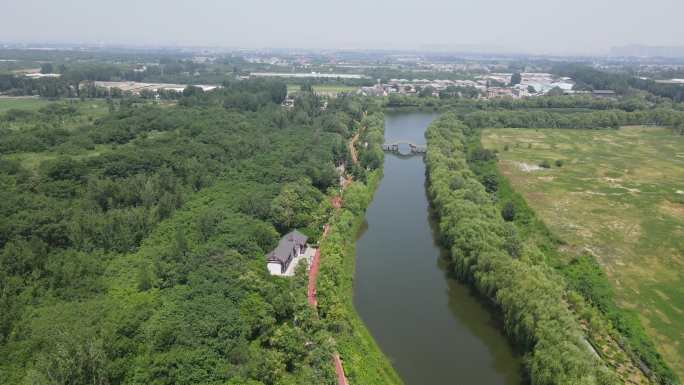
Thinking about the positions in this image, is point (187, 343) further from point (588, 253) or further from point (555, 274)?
point (588, 253)

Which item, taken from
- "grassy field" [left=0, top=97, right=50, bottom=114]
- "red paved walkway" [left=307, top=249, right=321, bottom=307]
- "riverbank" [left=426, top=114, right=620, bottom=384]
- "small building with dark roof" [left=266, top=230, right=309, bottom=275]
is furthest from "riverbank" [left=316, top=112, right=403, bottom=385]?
"grassy field" [left=0, top=97, right=50, bottom=114]

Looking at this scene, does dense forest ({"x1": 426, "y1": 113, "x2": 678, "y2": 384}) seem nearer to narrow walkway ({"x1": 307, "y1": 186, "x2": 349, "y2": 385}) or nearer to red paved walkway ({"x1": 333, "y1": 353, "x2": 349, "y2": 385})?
red paved walkway ({"x1": 333, "y1": 353, "x2": 349, "y2": 385})

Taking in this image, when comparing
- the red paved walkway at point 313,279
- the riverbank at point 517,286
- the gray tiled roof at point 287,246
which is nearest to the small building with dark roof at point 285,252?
the gray tiled roof at point 287,246

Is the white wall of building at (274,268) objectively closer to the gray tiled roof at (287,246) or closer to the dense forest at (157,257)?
the gray tiled roof at (287,246)

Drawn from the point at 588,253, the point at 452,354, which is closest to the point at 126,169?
the point at 452,354

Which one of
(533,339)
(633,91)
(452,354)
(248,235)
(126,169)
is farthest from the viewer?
(633,91)
